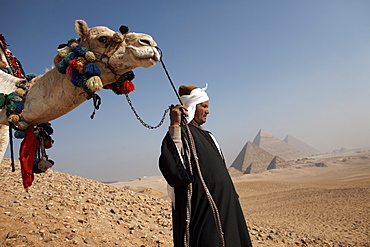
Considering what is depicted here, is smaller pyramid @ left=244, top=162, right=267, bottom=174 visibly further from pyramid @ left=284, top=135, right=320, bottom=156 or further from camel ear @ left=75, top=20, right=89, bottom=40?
pyramid @ left=284, top=135, right=320, bottom=156

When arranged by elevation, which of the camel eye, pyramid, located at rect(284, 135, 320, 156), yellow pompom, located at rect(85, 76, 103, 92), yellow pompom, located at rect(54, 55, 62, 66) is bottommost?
pyramid, located at rect(284, 135, 320, 156)

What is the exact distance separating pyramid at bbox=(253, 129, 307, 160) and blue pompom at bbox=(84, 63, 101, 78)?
114m

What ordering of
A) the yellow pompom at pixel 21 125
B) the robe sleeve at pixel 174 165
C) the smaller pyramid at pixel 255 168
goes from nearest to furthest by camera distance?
1. the robe sleeve at pixel 174 165
2. the yellow pompom at pixel 21 125
3. the smaller pyramid at pixel 255 168

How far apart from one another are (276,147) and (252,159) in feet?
197

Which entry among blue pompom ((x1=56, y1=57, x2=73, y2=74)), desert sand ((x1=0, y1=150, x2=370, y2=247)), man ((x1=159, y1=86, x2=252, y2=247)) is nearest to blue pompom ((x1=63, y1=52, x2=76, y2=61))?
blue pompom ((x1=56, y1=57, x2=73, y2=74))

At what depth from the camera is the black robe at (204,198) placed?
1701 millimetres

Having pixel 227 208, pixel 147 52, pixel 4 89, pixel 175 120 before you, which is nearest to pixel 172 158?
pixel 175 120

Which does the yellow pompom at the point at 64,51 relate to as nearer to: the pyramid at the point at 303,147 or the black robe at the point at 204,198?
the black robe at the point at 204,198

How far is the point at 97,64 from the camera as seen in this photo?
1.91m

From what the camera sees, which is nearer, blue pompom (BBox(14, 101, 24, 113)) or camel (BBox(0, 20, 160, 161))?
camel (BBox(0, 20, 160, 161))

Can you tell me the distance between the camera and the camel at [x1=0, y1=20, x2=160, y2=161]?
1786mm

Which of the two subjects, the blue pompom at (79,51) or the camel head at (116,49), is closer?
the camel head at (116,49)

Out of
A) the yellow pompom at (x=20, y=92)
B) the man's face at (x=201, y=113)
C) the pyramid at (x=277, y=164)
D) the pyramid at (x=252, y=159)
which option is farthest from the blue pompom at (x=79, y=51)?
the pyramid at (x=252, y=159)

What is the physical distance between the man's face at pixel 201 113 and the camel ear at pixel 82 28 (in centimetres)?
107
